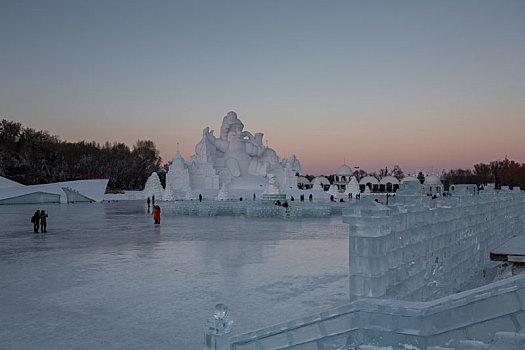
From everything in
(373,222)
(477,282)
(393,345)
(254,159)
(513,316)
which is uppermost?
(254,159)

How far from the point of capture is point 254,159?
57000 millimetres

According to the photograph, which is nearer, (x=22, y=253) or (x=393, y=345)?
(x=393, y=345)

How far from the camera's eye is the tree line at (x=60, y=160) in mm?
54031

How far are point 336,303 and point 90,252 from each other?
723 cm

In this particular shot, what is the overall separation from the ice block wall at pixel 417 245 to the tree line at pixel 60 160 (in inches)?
1934

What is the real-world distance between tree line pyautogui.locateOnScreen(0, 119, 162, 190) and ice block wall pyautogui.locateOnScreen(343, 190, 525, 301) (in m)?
49.1

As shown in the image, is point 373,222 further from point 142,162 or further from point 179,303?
point 142,162

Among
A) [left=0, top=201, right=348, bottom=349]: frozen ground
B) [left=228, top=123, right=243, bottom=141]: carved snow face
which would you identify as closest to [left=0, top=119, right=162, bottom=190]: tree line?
[left=228, top=123, right=243, bottom=141]: carved snow face

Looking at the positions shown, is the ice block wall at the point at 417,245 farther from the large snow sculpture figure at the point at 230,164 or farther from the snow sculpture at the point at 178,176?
the snow sculpture at the point at 178,176

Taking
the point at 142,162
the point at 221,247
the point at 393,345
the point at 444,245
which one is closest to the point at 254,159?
the point at 142,162

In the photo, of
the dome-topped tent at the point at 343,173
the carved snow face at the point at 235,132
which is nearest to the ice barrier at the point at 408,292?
the carved snow face at the point at 235,132

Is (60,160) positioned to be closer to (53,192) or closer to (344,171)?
(53,192)

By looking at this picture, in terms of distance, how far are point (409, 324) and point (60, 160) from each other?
206ft

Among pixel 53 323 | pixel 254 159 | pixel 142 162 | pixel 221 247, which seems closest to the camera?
pixel 53 323
